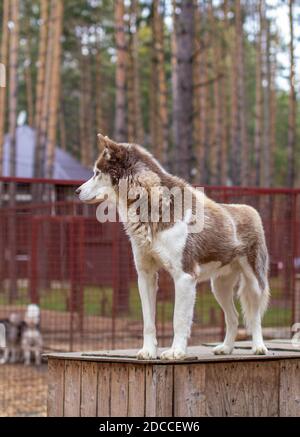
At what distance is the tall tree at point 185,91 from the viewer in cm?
1716

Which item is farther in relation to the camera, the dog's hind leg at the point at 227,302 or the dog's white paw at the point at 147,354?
the dog's hind leg at the point at 227,302

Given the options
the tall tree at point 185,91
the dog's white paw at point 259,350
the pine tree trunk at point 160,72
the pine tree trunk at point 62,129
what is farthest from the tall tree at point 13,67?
the pine tree trunk at point 62,129

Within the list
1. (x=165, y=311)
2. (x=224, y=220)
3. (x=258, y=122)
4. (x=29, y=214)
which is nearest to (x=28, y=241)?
(x=29, y=214)

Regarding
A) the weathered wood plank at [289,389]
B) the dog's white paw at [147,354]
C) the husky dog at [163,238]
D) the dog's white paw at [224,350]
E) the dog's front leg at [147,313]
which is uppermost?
the husky dog at [163,238]

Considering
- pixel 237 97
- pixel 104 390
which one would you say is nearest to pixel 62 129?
pixel 237 97

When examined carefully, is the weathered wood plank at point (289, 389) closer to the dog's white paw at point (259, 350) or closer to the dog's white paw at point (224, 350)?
the dog's white paw at point (259, 350)

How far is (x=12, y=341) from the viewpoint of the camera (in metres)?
14.5

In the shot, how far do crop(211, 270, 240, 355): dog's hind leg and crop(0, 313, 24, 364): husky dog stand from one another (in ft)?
23.6

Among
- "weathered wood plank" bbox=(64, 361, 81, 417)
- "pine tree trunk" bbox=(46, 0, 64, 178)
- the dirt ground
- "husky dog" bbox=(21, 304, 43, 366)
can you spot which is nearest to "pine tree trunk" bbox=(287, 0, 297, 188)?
"pine tree trunk" bbox=(46, 0, 64, 178)

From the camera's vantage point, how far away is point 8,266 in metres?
12.7

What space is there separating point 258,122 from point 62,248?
77.9 ft

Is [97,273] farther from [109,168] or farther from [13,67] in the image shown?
[13,67]

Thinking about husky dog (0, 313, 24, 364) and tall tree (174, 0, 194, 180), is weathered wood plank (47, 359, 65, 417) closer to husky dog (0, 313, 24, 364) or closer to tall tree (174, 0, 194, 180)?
husky dog (0, 313, 24, 364)

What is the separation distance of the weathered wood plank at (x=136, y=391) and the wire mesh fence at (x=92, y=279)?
16.0 ft
